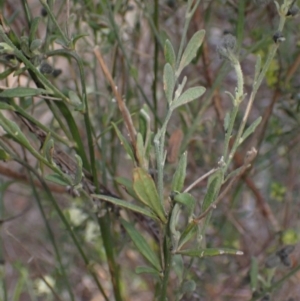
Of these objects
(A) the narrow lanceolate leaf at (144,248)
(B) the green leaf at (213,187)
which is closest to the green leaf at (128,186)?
(A) the narrow lanceolate leaf at (144,248)

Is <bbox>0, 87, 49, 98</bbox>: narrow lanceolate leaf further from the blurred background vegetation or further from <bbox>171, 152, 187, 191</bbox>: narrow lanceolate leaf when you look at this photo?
<bbox>171, 152, 187, 191</bbox>: narrow lanceolate leaf

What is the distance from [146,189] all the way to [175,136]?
241 mm

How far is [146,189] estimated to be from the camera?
466 millimetres

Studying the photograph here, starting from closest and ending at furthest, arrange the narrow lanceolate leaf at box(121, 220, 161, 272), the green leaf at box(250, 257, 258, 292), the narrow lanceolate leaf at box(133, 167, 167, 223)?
the narrow lanceolate leaf at box(133, 167, 167, 223) → the narrow lanceolate leaf at box(121, 220, 161, 272) → the green leaf at box(250, 257, 258, 292)

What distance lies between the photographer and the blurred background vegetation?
2.58ft

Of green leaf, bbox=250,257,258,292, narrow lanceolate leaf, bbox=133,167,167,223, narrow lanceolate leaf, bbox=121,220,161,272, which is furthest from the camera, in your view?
green leaf, bbox=250,257,258,292

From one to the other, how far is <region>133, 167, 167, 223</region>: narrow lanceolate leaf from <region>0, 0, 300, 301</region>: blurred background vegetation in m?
0.16

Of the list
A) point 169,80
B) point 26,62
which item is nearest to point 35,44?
point 26,62

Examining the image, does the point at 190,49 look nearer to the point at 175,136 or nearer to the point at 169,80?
the point at 169,80

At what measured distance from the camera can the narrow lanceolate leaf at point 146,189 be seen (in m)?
0.46

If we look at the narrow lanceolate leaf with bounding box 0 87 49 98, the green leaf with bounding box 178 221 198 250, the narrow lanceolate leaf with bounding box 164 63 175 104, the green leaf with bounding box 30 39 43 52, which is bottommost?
the green leaf with bounding box 178 221 198 250

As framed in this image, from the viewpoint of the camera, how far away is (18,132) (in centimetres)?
52

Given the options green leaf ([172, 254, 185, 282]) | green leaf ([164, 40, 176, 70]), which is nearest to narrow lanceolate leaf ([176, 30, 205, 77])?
green leaf ([164, 40, 176, 70])

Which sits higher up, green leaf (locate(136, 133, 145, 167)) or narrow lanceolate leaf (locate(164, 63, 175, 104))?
narrow lanceolate leaf (locate(164, 63, 175, 104))
